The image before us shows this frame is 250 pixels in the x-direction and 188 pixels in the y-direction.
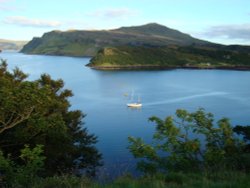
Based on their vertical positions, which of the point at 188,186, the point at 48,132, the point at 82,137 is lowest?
the point at 82,137

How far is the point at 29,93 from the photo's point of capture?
910 inches

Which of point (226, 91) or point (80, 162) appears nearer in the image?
point (80, 162)

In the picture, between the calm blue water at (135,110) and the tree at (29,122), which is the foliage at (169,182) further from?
the calm blue water at (135,110)

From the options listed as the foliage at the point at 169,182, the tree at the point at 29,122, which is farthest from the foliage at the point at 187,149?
the tree at the point at 29,122

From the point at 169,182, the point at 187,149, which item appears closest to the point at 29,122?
the point at 187,149

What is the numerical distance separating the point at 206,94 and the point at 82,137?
95.6 metres

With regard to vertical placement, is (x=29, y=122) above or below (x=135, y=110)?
above

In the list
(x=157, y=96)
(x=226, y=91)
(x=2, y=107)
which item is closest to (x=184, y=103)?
(x=157, y=96)

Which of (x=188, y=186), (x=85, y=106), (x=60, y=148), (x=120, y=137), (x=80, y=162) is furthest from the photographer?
(x=85, y=106)

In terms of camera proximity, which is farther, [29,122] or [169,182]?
[29,122]

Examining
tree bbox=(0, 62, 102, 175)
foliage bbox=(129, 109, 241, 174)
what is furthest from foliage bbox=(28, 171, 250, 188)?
tree bbox=(0, 62, 102, 175)

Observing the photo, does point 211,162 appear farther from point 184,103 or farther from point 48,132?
point 184,103

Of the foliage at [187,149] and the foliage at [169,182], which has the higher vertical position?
the foliage at [169,182]

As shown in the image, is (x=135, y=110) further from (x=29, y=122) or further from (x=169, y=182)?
(x=169, y=182)
